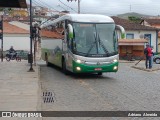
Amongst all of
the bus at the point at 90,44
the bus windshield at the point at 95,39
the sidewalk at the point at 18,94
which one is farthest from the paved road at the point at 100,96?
the bus windshield at the point at 95,39

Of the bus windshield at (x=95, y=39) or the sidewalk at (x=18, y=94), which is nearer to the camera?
the sidewalk at (x=18, y=94)

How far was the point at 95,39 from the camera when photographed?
67.3ft

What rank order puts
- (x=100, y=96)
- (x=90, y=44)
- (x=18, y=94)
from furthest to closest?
(x=90, y=44), (x=100, y=96), (x=18, y=94)

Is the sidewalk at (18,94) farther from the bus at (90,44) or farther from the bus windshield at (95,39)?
the bus windshield at (95,39)

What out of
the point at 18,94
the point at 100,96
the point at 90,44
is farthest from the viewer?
the point at 90,44

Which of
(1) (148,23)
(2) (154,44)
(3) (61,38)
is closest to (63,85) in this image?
(3) (61,38)

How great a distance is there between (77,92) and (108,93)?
116 centimetres

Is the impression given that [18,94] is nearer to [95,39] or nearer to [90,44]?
[90,44]

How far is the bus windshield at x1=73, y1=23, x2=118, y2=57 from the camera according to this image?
66.8 feet

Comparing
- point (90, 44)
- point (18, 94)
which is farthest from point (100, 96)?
point (90, 44)

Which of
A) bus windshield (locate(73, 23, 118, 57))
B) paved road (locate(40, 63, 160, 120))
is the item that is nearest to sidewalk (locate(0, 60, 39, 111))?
paved road (locate(40, 63, 160, 120))

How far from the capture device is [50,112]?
11141 mm

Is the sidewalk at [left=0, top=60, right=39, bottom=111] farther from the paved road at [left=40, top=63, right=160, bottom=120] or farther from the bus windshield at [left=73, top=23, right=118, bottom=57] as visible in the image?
the bus windshield at [left=73, top=23, right=118, bottom=57]

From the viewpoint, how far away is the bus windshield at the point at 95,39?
20.4m
